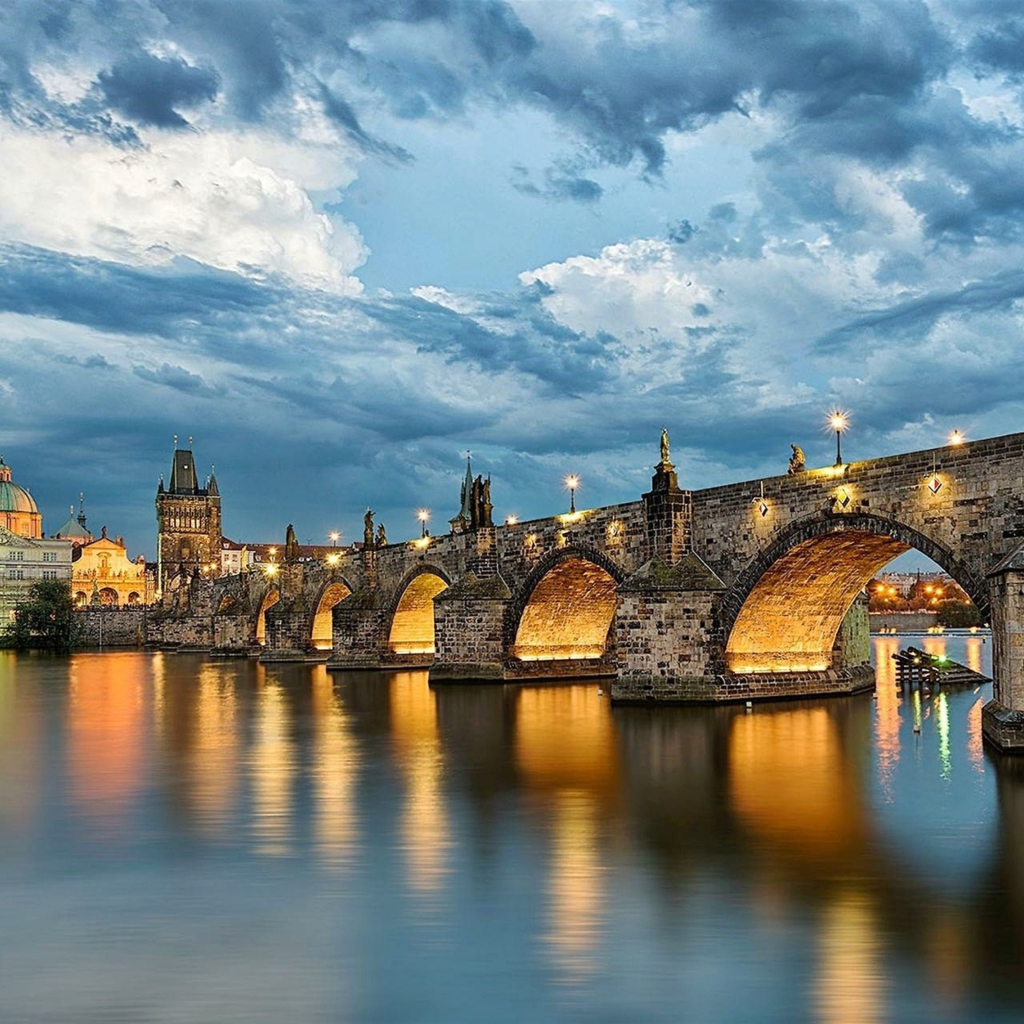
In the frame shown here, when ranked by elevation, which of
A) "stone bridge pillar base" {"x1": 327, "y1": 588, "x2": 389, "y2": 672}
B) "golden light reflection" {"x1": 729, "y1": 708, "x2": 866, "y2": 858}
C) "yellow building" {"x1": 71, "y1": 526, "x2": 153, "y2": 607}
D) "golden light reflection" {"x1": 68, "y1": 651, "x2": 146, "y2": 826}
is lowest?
"golden light reflection" {"x1": 68, "y1": 651, "x2": 146, "y2": 826}

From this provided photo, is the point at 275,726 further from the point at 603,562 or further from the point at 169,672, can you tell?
the point at 169,672

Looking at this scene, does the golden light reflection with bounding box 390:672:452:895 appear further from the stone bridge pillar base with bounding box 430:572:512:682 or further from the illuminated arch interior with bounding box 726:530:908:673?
the illuminated arch interior with bounding box 726:530:908:673

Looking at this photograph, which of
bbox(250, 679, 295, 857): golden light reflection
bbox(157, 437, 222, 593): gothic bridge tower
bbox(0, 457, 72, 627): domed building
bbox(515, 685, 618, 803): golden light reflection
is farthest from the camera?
bbox(157, 437, 222, 593): gothic bridge tower

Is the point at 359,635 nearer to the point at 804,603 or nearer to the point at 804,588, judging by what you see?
the point at 804,603

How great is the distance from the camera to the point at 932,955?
8906 mm

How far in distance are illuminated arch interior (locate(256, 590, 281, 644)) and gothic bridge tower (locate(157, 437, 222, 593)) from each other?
70672mm

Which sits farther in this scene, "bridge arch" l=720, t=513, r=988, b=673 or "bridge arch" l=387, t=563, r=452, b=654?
"bridge arch" l=387, t=563, r=452, b=654

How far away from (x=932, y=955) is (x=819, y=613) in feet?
76.1

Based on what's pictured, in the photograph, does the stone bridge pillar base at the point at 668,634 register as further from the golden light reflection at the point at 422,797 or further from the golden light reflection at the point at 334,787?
the golden light reflection at the point at 334,787

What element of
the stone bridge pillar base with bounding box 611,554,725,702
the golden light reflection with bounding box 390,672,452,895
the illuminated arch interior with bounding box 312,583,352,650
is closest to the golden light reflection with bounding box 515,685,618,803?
the stone bridge pillar base with bounding box 611,554,725,702

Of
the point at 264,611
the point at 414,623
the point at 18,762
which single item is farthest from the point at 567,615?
the point at 264,611

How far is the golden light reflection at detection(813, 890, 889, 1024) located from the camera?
777cm

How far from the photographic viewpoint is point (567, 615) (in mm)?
41969

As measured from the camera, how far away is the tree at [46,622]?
101 metres
